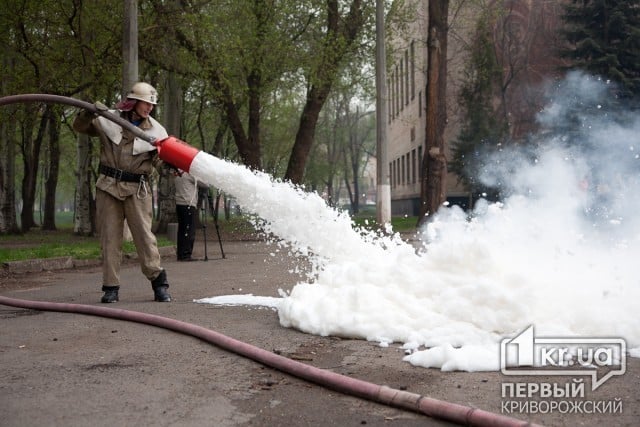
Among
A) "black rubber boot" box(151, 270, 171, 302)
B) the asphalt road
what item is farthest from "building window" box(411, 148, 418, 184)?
the asphalt road

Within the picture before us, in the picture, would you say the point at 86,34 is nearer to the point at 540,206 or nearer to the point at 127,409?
the point at 540,206

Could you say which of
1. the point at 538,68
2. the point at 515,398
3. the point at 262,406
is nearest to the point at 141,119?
the point at 262,406

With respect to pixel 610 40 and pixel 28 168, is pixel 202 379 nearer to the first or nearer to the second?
pixel 610 40

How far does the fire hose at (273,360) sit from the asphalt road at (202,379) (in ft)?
0.16

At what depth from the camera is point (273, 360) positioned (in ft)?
15.6

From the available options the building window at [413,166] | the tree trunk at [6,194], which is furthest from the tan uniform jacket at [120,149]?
the building window at [413,166]

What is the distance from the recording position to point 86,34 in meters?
19.1

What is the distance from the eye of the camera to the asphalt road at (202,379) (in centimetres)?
380

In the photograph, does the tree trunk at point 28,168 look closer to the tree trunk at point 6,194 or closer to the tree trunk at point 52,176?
the tree trunk at point 52,176

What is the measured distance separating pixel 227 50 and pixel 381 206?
5837 millimetres

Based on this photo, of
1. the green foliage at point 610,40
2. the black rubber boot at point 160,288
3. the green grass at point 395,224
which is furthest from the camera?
the green foliage at point 610,40

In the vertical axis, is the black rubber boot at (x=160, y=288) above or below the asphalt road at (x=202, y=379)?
above

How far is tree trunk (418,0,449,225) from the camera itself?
23984 mm

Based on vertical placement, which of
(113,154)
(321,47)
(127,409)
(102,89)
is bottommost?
(127,409)
